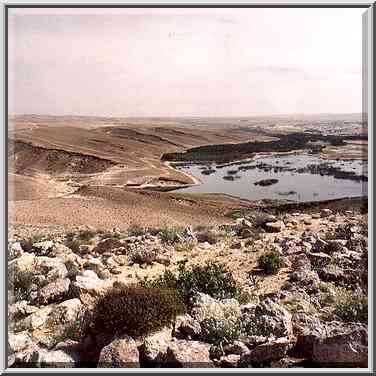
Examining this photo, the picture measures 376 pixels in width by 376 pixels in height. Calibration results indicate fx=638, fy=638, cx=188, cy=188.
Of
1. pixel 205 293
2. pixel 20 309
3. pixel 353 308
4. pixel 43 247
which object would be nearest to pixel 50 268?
pixel 43 247

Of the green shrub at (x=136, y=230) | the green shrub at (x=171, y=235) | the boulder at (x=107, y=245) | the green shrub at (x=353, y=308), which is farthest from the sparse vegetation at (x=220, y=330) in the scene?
the boulder at (x=107, y=245)

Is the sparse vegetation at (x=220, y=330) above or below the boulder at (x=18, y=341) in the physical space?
above

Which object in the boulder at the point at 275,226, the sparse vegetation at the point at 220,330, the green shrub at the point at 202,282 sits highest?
the boulder at the point at 275,226

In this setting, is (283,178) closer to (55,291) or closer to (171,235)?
(171,235)

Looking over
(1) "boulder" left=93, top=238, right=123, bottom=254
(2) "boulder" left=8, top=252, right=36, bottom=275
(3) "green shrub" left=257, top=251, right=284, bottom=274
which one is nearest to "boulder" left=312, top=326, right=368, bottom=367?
(3) "green shrub" left=257, top=251, right=284, bottom=274

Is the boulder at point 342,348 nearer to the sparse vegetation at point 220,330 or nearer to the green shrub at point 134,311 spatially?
the sparse vegetation at point 220,330


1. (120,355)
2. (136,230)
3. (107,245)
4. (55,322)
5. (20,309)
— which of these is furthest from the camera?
(107,245)

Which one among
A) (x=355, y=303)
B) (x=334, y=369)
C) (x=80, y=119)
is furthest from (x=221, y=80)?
(x=334, y=369)

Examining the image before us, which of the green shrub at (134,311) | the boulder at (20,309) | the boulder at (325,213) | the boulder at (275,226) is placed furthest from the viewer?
the boulder at (275,226)
